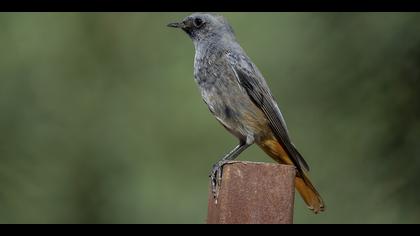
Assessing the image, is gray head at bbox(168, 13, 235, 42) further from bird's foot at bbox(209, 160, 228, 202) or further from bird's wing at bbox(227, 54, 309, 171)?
bird's foot at bbox(209, 160, 228, 202)

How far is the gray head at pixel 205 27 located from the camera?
6.15m

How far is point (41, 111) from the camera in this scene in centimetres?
1124

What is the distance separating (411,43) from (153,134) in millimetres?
7605

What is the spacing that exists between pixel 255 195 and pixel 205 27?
269cm

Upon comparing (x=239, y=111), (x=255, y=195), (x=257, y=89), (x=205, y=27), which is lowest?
(x=255, y=195)

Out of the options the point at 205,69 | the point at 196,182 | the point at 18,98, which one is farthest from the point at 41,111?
the point at 205,69

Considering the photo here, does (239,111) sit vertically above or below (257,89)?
below

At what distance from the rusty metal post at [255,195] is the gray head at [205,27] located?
7.87 ft

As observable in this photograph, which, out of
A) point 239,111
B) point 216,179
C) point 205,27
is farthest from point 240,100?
point 216,179

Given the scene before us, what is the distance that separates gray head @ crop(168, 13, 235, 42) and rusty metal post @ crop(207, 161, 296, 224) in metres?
2.40

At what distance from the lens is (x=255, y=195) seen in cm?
378

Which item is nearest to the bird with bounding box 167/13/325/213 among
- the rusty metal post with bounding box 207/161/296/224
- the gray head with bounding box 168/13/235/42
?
the gray head with bounding box 168/13/235/42

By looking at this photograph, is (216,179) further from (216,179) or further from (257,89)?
(257,89)

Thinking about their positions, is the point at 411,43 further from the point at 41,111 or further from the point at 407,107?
the point at 41,111
